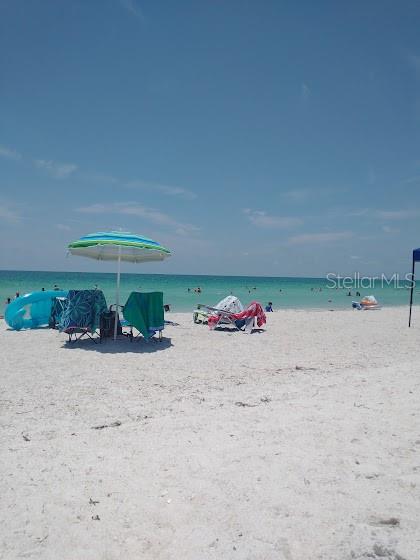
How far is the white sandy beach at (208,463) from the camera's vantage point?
2098 mm

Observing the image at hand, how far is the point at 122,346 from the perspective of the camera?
7.73 metres

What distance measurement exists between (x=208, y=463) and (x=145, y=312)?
5.13 meters

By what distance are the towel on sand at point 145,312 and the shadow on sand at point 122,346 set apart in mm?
294

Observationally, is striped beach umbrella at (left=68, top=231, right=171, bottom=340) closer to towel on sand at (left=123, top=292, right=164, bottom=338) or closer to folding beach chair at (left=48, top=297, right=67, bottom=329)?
towel on sand at (left=123, top=292, right=164, bottom=338)

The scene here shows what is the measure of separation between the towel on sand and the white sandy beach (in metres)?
1.71

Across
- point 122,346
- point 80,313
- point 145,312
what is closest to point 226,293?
point 145,312

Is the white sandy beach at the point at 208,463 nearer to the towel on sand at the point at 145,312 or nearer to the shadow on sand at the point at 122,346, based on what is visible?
the shadow on sand at the point at 122,346

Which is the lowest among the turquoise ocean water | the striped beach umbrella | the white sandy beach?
the white sandy beach

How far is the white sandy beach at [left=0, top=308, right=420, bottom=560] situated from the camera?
2.10m

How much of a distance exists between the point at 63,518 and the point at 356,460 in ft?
6.80

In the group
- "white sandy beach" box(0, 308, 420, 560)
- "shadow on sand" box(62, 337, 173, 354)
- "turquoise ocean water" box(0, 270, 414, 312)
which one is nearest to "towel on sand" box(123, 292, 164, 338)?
"shadow on sand" box(62, 337, 173, 354)

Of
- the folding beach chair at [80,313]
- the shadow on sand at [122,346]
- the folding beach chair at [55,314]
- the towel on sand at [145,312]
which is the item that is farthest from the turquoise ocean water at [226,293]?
the folding beach chair at [80,313]

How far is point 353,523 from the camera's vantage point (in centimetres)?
222

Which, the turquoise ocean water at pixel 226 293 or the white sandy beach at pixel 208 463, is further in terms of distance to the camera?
the turquoise ocean water at pixel 226 293
